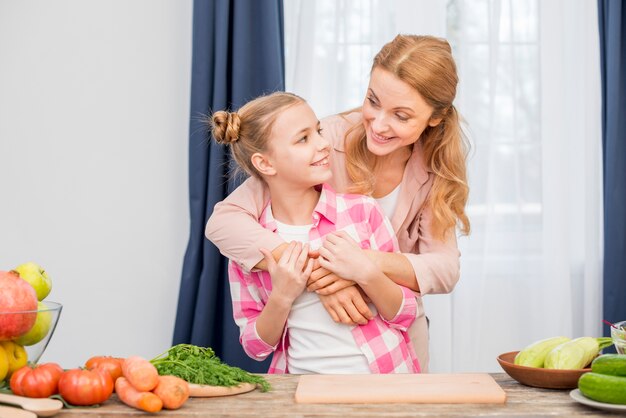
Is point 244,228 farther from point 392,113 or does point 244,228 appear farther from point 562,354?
point 562,354

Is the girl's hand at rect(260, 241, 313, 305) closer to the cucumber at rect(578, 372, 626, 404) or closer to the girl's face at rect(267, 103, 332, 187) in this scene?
the girl's face at rect(267, 103, 332, 187)

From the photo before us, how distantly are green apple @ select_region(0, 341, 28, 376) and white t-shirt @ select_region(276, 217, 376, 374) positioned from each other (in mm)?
722

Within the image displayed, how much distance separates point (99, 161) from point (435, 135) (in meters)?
1.82

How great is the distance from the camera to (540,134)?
3424 millimetres

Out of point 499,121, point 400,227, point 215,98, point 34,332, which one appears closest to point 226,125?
point 400,227

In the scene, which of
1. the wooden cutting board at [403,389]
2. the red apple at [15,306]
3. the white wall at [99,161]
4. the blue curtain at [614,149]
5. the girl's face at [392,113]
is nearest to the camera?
the red apple at [15,306]

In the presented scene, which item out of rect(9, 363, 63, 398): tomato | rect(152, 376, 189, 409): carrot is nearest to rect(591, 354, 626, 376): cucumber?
rect(152, 376, 189, 409): carrot

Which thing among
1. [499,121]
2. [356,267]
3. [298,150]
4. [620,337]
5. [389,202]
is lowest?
[620,337]

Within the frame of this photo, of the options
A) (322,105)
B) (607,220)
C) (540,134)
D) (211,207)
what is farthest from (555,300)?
(211,207)

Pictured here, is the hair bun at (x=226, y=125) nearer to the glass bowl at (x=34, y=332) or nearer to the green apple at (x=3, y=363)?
the glass bowl at (x=34, y=332)

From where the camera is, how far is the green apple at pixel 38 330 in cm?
134

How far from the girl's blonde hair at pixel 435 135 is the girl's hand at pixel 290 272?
1.14ft

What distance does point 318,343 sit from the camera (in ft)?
6.27

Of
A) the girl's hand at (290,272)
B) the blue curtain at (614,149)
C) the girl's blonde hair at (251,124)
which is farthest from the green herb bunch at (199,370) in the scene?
the blue curtain at (614,149)
